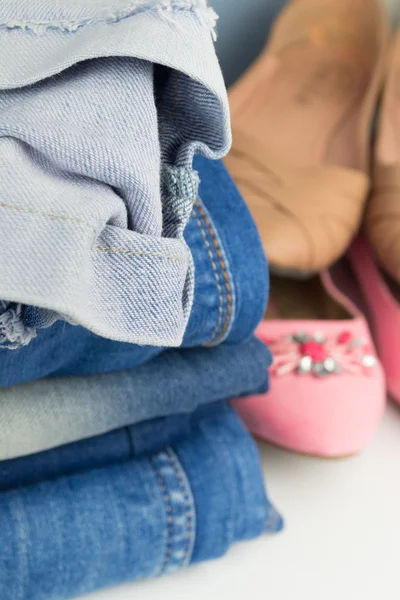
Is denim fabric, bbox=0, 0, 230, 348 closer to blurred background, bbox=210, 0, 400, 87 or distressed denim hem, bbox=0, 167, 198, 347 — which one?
distressed denim hem, bbox=0, 167, 198, 347

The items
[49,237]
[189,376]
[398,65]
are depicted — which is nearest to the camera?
[49,237]

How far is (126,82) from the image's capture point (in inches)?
10.1

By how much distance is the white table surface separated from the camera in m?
0.40

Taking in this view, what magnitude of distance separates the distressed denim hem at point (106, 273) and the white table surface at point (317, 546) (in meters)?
0.21

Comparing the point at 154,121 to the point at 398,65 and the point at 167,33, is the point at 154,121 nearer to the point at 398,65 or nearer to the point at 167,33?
the point at 167,33

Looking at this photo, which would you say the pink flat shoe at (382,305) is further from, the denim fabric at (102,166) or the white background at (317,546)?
the denim fabric at (102,166)

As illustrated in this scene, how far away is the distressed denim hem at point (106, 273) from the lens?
216 mm

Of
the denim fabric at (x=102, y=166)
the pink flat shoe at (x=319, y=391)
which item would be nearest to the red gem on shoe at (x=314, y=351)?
the pink flat shoe at (x=319, y=391)

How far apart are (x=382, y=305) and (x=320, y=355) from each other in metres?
0.13

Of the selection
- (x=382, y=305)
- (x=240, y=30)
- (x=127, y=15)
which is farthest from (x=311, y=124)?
(x=127, y=15)

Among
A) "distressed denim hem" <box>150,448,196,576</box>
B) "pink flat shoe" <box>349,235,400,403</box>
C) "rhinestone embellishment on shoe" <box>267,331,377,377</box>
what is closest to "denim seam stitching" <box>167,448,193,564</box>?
"distressed denim hem" <box>150,448,196,576</box>

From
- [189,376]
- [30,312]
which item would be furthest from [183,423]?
[30,312]

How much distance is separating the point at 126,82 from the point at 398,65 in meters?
0.51

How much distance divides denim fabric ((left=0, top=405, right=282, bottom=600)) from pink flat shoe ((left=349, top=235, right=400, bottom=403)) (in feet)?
0.61
